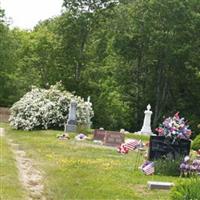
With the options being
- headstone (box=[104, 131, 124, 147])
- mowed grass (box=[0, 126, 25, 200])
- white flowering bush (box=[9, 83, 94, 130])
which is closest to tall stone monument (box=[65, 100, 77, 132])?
white flowering bush (box=[9, 83, 94, 130])

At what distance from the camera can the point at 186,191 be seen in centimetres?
976

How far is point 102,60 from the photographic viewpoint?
2120 inches

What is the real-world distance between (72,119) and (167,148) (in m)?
16.4

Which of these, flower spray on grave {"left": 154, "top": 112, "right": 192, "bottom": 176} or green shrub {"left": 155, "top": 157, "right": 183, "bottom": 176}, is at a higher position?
flower spray on grave {"left": 154, "top": 112, "right": 192, "bottom": 176}

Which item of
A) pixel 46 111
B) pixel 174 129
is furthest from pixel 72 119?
pixel 174 129

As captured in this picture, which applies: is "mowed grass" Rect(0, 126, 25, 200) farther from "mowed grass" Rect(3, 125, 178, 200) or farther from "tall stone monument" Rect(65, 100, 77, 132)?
"tall stone monument" Rect(65, 100, 77, 132)

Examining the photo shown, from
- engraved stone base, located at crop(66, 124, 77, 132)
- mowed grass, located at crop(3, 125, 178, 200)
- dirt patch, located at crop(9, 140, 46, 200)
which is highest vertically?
engraved stone base, located at crop(66, 124, 77, 132)

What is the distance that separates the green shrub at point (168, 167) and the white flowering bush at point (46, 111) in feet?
59.2

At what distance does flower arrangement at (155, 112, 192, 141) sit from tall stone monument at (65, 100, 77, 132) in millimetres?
15814

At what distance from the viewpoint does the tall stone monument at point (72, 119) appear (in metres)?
33.8

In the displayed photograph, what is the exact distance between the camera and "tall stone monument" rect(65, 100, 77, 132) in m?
33.8

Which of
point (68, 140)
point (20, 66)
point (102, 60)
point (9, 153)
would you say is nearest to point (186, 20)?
point (102, 60)

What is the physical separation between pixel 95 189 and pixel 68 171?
3144mm

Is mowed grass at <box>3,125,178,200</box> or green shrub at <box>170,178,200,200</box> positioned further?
mowed grass at <box>3,125,178,200</box>
